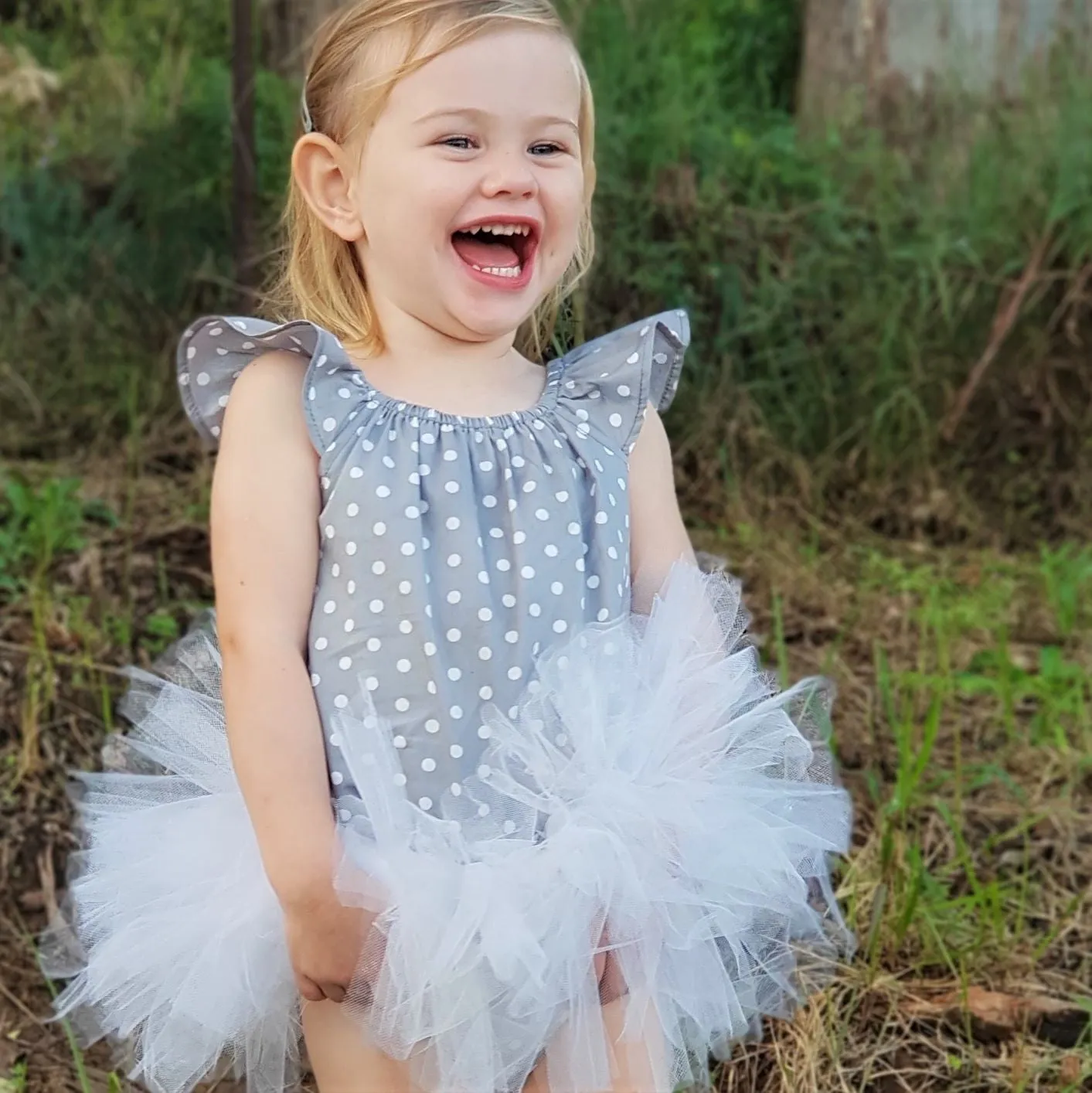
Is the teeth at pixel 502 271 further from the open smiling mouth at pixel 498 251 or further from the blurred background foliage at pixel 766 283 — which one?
the blurred background foliage at pixel 766 283

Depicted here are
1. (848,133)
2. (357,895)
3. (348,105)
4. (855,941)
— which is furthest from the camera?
(848,133)

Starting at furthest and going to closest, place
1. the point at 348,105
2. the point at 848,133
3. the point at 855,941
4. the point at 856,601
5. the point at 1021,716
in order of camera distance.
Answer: the point at 848,133 → the point at 856,601 → the point at 1021,716 → the point at 855,941 → the point at 348,105

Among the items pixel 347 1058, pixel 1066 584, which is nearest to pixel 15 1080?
pixel 347 1058

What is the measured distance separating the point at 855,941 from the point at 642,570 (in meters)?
0.64

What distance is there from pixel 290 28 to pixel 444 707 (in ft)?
8.14

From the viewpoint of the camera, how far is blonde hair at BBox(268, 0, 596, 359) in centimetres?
121

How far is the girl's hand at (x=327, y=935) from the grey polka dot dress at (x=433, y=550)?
9 cm

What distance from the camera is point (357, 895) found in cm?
112

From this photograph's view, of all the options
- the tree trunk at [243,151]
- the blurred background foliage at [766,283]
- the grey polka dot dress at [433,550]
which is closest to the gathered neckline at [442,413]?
the grey polka dot dress at [433,550]

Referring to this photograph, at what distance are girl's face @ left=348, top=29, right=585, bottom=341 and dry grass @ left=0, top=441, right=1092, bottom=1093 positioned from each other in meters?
0.92

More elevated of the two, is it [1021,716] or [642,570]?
[642,570]

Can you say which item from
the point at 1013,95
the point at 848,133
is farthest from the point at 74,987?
the point at 1013,95

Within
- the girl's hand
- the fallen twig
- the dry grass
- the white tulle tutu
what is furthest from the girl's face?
the fallen twig

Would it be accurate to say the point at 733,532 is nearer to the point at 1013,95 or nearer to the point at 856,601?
the point at 856,601
